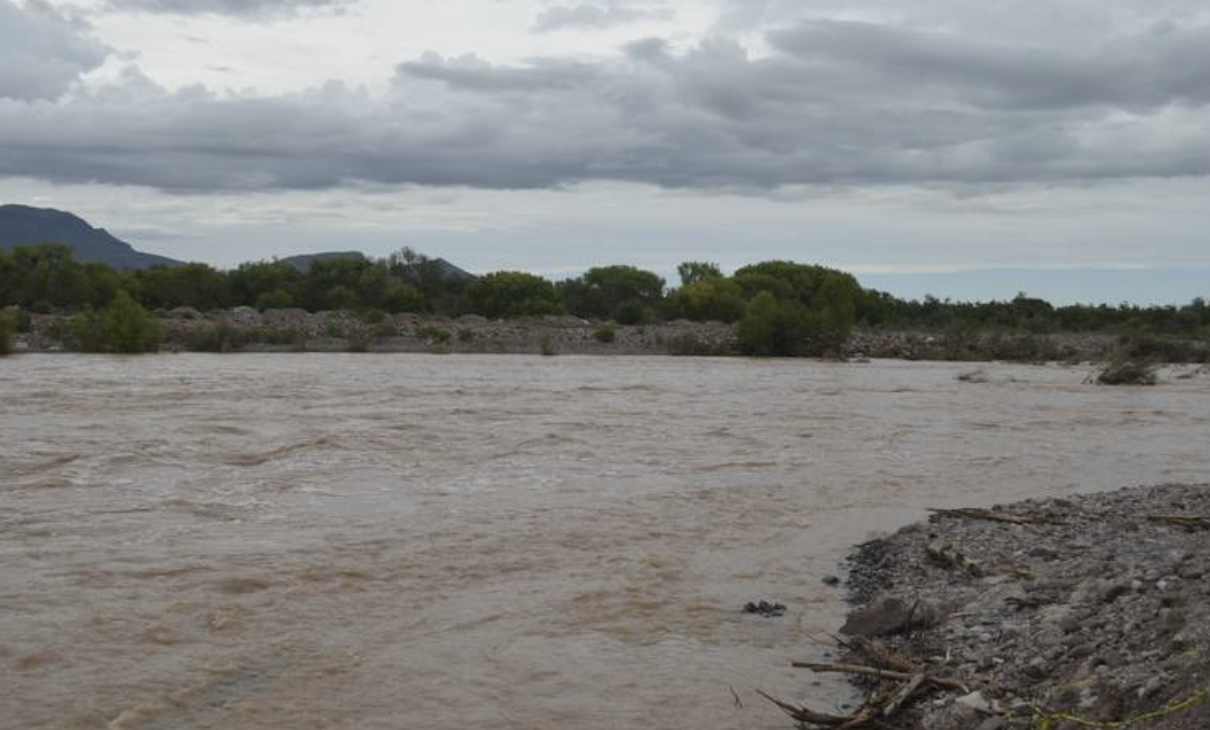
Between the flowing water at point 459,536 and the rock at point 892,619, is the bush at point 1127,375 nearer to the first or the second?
the flowing water at point 459,536

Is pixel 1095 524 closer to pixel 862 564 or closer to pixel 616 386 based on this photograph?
pixel 862 564

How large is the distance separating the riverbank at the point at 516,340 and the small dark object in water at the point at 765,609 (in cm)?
3624

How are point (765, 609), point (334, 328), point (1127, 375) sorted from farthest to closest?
point (334, 328), point (1127, 375), point (765, 609)

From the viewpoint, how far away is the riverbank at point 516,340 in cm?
4447

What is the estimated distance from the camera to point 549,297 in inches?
3061

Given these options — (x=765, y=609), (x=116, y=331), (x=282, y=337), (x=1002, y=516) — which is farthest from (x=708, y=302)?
(x=765, y=609)

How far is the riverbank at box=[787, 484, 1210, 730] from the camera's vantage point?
6066 mm

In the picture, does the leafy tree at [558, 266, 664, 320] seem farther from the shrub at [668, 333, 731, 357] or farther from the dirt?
the dirt

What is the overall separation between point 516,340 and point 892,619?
42.1m

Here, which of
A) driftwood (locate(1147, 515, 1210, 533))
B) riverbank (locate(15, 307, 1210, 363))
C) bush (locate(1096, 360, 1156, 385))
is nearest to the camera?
driftwood (locate(1147, 515, 1210, 533))

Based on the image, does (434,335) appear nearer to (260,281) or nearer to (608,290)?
(260,281)

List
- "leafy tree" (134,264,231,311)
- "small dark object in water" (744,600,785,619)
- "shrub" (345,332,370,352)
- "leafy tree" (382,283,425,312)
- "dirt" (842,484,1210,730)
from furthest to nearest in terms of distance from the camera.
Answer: "leafy tree" (382,283,425,312) < "leafy tree" (134,264,231,311) < "shrub" (345,332,370,352) < "small dark object in water" (744,600,785,619) < "dirt" (842,484,1210,730)

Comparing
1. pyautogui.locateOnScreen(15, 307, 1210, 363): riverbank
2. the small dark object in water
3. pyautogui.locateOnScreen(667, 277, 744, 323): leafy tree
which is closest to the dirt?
the small dark object in water

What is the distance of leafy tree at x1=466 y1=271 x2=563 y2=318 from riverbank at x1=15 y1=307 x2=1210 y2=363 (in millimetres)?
15833
